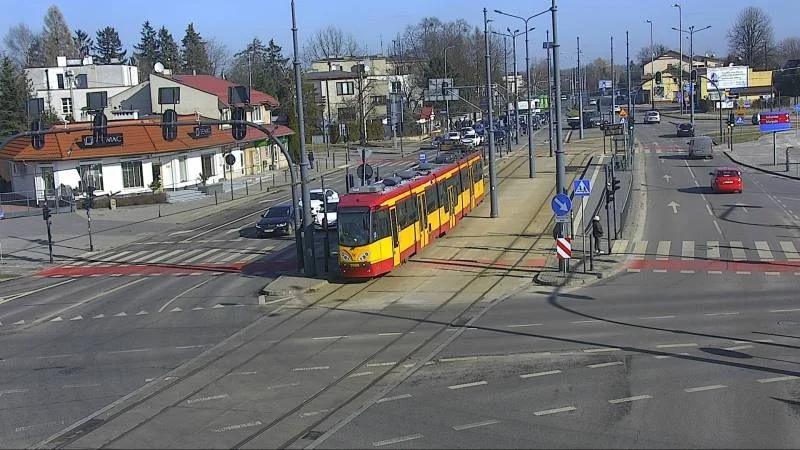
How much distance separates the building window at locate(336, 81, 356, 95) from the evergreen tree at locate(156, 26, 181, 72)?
35.3 metres

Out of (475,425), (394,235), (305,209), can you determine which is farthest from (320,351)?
(305,209)

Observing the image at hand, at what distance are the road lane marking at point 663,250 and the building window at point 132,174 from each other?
126 ft

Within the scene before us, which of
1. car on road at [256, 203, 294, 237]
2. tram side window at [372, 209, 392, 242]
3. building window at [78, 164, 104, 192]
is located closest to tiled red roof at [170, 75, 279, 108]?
building window at [78, 164, 104, 192]

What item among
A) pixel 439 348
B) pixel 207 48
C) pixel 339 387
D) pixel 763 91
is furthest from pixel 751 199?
pixel 207 48

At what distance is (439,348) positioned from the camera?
19.3 metres

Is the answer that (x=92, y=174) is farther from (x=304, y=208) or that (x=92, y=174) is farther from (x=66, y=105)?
(x=66, y=105)

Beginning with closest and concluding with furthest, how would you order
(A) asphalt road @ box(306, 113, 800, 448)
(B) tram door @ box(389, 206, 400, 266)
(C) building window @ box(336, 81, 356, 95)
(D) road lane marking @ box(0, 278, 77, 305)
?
(A) asphalt road @ box(306, 113, 800, 448)
(B) tram door @ box(389, 206, 400, 266)
(D) road lane marking @ box(0, 278, 77, 305)
(C) building window @ box(336, 81, 356, 95)

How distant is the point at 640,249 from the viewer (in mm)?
33719

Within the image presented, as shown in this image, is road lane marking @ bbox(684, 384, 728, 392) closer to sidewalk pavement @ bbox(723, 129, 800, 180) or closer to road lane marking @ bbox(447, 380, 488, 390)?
road lane marking @ bbox(447, 380, 488, 390)

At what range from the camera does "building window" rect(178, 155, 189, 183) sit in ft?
210

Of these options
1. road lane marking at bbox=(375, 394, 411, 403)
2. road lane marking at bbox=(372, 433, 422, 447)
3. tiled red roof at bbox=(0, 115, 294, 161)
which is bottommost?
road lane marking at bbox=(375, 394, 411, 403)

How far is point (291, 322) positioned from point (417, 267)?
8.57 m

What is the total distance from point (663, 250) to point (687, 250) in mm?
847

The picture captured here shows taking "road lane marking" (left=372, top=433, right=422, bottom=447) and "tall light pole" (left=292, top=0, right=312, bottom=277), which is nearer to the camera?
"road lane marking" (left=372, top=433, right=422, bottom=447)
